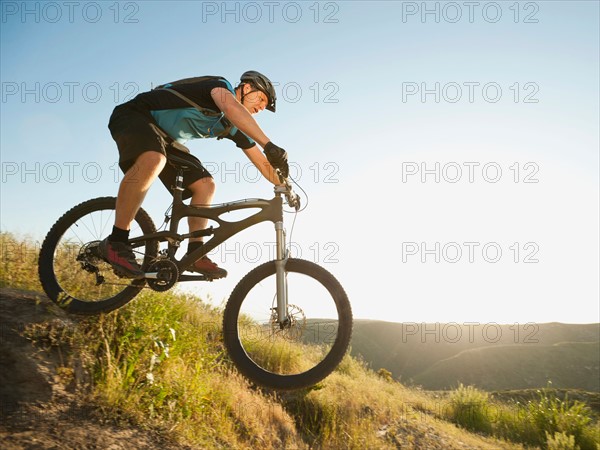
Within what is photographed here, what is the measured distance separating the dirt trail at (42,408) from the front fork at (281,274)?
58.3 inches

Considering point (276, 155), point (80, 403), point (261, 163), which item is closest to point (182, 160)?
point (261, 163)

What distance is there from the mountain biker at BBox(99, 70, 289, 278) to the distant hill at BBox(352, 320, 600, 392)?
1575 inches

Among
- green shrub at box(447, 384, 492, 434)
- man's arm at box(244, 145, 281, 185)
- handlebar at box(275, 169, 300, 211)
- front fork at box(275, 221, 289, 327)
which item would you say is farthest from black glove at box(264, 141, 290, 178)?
green shrub at box(447, 384, 492, 434)

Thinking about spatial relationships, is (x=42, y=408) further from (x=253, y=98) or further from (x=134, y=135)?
(x=253, y=98)

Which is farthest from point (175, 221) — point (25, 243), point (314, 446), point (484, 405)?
point (484, 405)

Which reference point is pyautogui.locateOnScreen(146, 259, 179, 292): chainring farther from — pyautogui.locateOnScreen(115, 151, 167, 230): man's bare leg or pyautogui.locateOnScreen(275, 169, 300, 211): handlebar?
pyautogui.locateOnScreen(275, 169, 300, 211): handlebar

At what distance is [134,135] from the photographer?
13.2 feet

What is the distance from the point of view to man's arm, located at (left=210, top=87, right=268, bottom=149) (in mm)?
3752

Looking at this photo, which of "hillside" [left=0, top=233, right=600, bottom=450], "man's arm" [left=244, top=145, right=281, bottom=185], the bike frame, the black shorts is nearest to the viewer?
"hillside" [left=0, top=233, right=600, bottom=450]

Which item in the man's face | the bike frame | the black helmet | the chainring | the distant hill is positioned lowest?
the distant hill

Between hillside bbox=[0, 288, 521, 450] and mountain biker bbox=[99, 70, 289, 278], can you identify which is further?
mountain biker bbox=[99, 70, 289, 278]

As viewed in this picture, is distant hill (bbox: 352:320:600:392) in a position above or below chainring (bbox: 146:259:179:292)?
below

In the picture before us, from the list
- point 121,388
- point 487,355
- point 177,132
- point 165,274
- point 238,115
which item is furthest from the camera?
point 487,355

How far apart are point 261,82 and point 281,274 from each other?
83.4 inches
